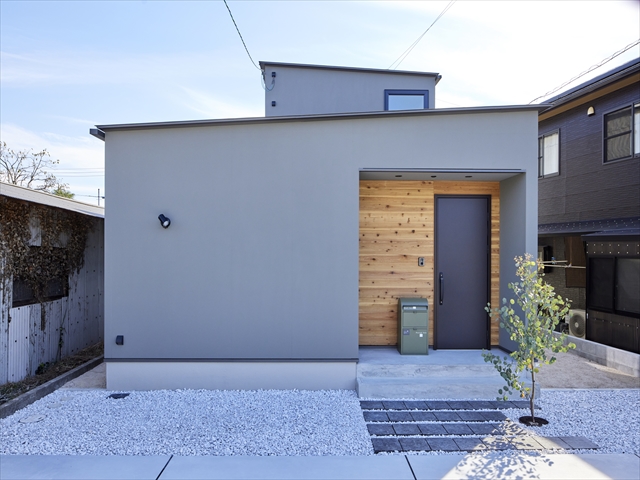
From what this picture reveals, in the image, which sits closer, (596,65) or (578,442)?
(578,442)

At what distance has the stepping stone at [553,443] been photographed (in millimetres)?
3643

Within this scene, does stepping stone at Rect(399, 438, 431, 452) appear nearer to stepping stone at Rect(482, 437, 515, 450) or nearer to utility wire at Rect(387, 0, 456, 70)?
stepping stone at Rect(482, 437, 515, 450)

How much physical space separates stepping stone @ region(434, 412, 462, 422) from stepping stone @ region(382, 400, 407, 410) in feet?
1.27

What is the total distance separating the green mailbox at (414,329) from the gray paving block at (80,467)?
329 cm

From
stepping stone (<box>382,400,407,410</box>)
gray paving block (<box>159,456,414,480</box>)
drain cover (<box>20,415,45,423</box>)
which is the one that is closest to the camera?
gray paving block (<box>159,456,414,480</box>)

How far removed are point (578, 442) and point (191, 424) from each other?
3.67 metres

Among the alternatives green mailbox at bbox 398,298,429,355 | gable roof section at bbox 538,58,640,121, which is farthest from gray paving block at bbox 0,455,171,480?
gable roof section at bbox 538,58,640,121

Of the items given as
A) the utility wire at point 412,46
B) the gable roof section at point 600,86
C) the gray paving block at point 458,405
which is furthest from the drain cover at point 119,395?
the utility wire at point 412,46

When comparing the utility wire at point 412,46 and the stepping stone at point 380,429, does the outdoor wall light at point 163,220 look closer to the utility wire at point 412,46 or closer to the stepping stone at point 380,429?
the stepping stone at point 380,429

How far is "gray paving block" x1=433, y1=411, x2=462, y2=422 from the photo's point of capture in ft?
13.9

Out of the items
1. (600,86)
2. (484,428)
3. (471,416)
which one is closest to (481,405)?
(471,416)

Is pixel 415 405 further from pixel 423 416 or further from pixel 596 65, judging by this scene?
pixel 596 65

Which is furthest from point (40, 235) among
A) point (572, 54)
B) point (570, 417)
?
point (572, 54)

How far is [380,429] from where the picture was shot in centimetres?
402
